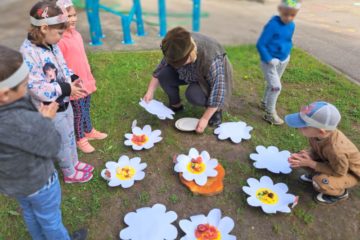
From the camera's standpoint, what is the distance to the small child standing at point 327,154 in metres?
1.99

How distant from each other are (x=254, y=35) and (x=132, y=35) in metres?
2.01

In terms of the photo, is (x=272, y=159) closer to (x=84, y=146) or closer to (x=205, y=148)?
(x=205, y=148)

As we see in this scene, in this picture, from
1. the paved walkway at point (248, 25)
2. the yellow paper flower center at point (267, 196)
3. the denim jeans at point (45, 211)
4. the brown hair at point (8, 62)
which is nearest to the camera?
the brown hair at point (8, 62)

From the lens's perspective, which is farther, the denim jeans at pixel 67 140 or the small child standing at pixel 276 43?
the small child standing at pixel 276 43

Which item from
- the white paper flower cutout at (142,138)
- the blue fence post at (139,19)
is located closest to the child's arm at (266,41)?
the white paper flower cutout at (142,138)

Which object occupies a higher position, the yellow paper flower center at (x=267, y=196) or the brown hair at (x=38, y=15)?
the brown hair at (x=38, y=15)

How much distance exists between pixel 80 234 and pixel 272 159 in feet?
5.18

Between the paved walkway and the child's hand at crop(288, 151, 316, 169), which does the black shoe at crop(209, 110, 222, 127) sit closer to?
the child's hand at crop(288, 151, 316, 169)

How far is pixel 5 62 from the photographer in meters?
1.36

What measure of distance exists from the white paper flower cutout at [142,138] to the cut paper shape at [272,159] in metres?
0.86

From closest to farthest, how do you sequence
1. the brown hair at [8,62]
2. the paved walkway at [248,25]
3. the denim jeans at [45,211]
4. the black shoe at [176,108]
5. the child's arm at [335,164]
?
the brown hair at [8,62] → the denim jeans at [45,211] → the child's arm at [335,164] → the black shoe at [176,108] → the paved walkway at [248,25]

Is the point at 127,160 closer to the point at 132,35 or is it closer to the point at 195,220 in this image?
the point at 195,220

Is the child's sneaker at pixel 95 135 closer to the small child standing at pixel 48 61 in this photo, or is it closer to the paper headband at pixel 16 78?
the small child standing at pixel 48 61

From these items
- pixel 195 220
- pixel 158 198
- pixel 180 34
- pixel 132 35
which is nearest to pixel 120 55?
pixel 132 35
